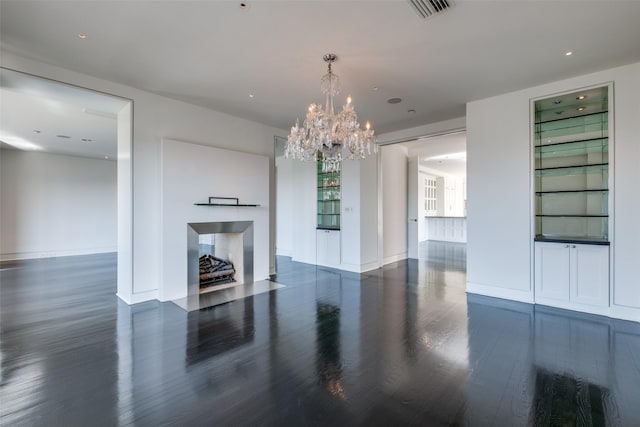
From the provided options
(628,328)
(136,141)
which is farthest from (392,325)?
(136,141)

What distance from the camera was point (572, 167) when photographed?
3945 millimetres

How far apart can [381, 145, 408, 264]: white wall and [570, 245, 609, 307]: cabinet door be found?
363 cm

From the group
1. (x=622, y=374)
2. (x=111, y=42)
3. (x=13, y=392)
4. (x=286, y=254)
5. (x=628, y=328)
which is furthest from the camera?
(x=286, y=254)

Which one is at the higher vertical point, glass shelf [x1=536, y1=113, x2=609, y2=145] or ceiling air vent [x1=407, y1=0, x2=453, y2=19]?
ceiling air vent [x1=407, y1=0, x2=453, y2=19]

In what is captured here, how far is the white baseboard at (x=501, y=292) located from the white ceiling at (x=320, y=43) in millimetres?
2905

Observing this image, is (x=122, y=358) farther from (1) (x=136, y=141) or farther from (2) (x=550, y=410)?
(2) (x=550, y=410)

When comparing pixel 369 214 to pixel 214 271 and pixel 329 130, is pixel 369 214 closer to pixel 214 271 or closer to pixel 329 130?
pixel 329 130

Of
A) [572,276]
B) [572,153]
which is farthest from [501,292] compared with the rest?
[572,153]

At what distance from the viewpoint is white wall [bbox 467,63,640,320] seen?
334 cm

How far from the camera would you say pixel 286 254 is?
800 centimetres

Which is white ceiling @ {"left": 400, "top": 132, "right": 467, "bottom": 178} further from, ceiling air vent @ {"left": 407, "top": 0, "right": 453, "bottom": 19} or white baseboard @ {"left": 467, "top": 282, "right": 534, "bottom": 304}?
ceiling air vent @ {"left": 407, "top": 0, "right": 453, "bottom": 19}

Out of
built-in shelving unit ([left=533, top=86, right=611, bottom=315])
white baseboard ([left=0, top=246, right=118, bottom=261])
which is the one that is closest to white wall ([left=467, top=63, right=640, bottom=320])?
built-in shelving unit ([left=533, top=86, right=611, bottom=315])

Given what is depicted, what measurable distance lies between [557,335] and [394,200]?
467cm

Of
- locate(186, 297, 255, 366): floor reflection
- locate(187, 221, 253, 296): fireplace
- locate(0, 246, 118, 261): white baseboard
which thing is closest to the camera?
locate(186, 297, 255, 366): floor reflection
